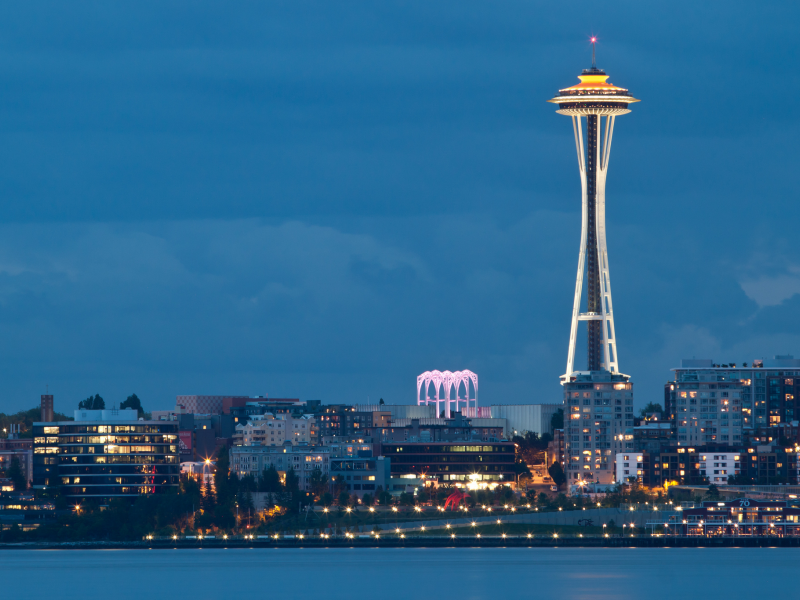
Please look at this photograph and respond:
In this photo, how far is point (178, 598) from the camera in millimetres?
194125

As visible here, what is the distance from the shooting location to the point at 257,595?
196 metres

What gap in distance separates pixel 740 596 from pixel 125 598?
2310 inches

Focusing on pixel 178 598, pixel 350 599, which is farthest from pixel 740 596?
pixel 178 598

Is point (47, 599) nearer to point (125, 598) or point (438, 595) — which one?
point (125, 598)

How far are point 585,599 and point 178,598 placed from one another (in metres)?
38.4

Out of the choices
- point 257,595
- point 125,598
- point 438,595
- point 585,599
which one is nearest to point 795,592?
point 585,599

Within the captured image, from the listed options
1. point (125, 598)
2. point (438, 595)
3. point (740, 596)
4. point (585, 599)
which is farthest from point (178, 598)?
point (740, 596)

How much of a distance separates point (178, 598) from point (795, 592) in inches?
2314

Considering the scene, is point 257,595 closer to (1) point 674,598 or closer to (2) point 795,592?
(1) point 674,598

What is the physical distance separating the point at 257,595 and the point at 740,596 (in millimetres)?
45703

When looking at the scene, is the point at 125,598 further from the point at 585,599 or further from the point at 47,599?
the point at 585,599

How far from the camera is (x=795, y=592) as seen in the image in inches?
7712

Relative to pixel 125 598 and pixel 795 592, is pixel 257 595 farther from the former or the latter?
pixel 795 592

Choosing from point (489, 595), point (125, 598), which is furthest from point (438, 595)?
point (125, 598)
